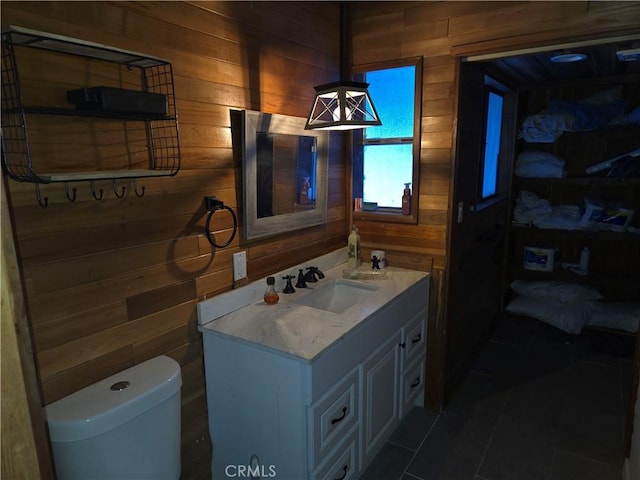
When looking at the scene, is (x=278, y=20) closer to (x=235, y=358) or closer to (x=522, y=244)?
(x=235, y=358)

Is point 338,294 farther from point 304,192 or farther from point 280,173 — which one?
point 280,173

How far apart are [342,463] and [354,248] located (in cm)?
115

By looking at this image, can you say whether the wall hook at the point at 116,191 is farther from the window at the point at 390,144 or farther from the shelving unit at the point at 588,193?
the shelving unit at the point at 588,193

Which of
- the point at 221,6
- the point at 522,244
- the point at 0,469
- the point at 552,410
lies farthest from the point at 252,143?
the point at 522,244

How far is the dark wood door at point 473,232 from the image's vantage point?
2414 millimetres

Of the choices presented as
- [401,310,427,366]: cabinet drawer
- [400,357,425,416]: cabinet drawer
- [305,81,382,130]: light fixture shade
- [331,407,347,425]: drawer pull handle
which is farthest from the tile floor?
[305,81,382,130]: light fixture shade

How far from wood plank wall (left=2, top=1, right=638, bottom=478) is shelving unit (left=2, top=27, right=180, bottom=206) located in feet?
0.18

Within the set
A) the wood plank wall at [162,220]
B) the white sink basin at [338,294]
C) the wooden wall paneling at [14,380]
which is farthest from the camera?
the white sink basin at [338,294]

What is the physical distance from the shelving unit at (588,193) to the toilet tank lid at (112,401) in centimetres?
327

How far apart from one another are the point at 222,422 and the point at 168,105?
49.9 inches

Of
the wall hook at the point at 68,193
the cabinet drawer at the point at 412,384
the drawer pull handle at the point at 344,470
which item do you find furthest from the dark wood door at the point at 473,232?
the wall hook at the point at 68,193

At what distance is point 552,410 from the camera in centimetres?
259

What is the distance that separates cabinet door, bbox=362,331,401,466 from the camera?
1938 mm

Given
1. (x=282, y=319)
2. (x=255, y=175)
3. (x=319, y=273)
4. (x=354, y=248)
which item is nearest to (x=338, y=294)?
(x=319, y=273)
